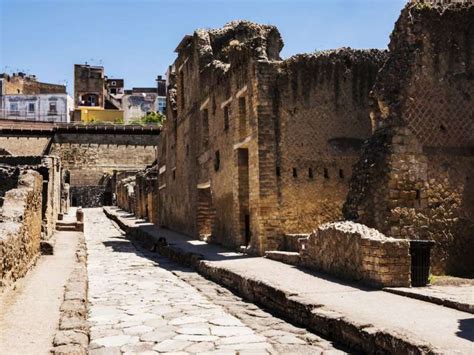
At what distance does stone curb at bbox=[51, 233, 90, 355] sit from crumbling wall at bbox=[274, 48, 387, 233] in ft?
21.0

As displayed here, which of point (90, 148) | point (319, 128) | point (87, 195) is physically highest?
point (90, 148)

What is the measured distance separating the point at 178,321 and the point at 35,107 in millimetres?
78689

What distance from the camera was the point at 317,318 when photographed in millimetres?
7387

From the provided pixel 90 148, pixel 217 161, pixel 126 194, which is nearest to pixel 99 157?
pixel 90 148

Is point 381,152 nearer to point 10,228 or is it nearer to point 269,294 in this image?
point 269,294

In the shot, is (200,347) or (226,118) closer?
(200,347)

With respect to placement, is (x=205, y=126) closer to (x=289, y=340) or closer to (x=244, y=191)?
(x=244, y=191)

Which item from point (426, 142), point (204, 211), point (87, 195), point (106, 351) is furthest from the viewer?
point (87, 195)

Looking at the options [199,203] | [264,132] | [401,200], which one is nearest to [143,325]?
[401,200]

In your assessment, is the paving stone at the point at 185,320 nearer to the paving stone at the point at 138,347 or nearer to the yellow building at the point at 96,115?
the paving stone at the point at 138,347

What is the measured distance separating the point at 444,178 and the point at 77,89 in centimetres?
7700

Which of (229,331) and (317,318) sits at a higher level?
(317,318)

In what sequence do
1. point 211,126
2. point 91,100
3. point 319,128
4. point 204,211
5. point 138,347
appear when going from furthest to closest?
point 91,100, point 204,211, point 211,126, point 319,128, point 138,347

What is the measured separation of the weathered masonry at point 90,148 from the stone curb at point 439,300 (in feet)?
165
